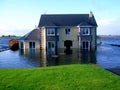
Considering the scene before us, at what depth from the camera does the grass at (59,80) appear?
44.3ft

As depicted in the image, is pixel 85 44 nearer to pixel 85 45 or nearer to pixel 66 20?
pixel 85 45

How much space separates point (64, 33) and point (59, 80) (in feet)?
132

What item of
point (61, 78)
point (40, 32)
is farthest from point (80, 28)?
point (61, 78)

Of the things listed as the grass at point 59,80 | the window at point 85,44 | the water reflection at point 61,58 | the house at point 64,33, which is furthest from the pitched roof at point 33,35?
the grass at point 59,80

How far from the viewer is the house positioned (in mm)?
52812

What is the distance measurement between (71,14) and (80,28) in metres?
5.77

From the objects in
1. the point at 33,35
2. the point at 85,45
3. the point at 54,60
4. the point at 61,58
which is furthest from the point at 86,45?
the point at 54,60

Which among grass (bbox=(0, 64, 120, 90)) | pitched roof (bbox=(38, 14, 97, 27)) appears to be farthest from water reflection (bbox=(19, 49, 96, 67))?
pitched roof (bbox=(38, 14, 97, 27))

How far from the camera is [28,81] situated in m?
14.5

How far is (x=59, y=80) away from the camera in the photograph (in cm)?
1475

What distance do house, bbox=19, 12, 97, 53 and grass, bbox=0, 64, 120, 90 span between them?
35.6m

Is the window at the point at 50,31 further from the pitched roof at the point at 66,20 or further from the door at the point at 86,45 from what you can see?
the door at the point at 86,45

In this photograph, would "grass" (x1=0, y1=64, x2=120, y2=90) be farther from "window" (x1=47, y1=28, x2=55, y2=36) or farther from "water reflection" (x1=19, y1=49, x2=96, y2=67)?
"window" (x1=47, y1=28, x2=55, y2=36)

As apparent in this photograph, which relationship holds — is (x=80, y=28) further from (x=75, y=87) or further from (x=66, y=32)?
(x=75, y=87)
